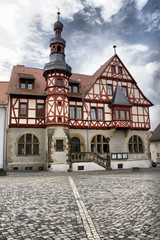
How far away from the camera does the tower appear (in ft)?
73.1

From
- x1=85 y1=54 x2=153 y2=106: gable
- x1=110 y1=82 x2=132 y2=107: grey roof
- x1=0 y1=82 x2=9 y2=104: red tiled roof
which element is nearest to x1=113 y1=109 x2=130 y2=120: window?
x1=110 y1=82 x2=132 y2=107: grey roof

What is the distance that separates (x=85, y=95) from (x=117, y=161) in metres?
9.36

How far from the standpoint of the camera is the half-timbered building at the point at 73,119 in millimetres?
22938

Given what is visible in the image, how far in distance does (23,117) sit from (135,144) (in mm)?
15273

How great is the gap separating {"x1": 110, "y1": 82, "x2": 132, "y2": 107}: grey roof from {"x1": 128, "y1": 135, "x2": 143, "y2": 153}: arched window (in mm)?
4703

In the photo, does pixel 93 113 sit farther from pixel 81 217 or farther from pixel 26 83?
pixel 81 217

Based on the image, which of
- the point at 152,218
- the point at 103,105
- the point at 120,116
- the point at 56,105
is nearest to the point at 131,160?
the point at 120,116

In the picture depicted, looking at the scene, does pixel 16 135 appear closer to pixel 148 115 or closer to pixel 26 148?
pixel 26 148

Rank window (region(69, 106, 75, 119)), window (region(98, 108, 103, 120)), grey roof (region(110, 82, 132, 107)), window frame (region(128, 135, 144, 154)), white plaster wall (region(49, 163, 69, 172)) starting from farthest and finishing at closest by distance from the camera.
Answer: window frame (region(128, 135, 144, 154)) < window (region(98, 108, 103, 120)) < grey roof (region(110, 82, 132, 107)) < window (region(69, 106, 75, 119)) < white plaster wall (region(49, 163, 69, 172))

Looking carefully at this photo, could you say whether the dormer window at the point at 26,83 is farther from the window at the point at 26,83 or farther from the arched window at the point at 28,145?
the arched window at the point at 28,145

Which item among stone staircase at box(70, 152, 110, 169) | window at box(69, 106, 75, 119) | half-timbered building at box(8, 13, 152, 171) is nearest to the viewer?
stone staircase at box(70, 152, 110, 169)

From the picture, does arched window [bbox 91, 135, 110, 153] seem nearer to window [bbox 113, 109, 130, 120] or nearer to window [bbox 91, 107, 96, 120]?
window [bbox 91, 107, 96, 120]

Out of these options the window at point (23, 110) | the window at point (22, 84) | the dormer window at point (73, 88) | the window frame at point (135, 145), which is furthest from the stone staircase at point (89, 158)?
the window at point (22, 84)

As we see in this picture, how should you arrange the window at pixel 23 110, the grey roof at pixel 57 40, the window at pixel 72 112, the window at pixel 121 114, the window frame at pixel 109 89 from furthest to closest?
the window frame at pixel 109 89 → the grey roof at pixel 57 40 → the window at pixel 121 114 → the window at pixel 72 112 → the window at pixel 23 110
